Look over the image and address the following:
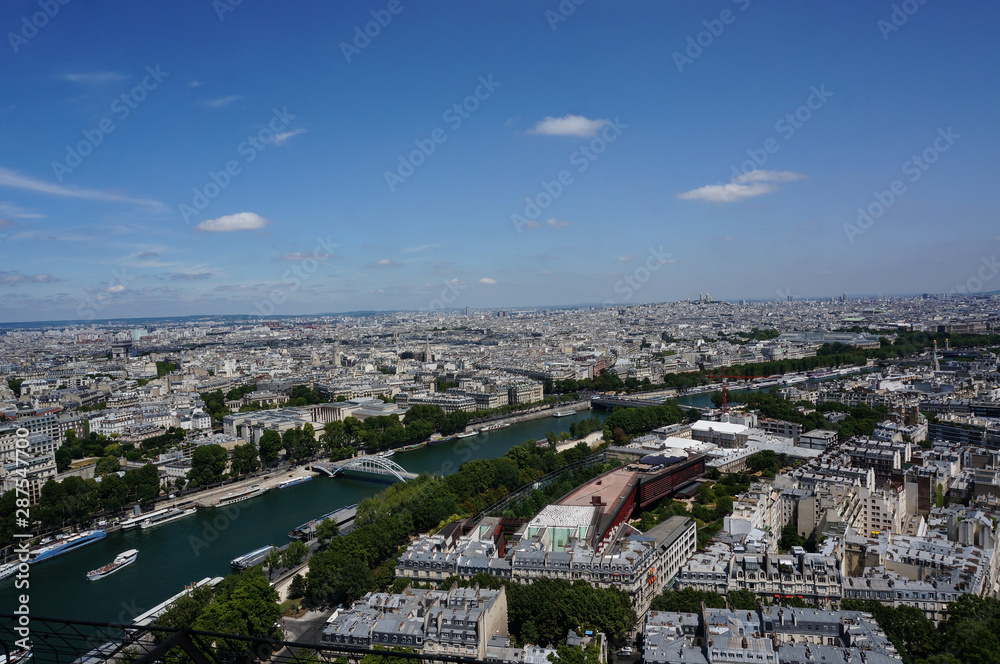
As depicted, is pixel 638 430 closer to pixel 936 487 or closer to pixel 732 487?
pixel 732 487

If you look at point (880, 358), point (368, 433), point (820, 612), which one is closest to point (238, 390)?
point (368, 433)

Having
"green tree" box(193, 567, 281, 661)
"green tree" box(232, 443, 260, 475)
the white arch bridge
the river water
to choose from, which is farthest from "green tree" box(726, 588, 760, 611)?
"green tree" box(232, 443, 260, 475)

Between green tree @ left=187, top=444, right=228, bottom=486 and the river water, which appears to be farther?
green tree @ left=187, top=444, right=228, bottom=486

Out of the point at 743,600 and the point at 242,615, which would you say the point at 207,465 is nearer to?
the point at 242,615

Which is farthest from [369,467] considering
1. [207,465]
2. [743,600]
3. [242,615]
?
[743,600]

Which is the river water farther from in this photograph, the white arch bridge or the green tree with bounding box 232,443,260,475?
the green tree with bounding box 232,443,260,475

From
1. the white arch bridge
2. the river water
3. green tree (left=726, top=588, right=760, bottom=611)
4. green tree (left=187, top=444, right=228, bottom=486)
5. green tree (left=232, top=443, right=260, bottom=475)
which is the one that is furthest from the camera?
green tree (left=232, top=443, right=260, bottom=475)
